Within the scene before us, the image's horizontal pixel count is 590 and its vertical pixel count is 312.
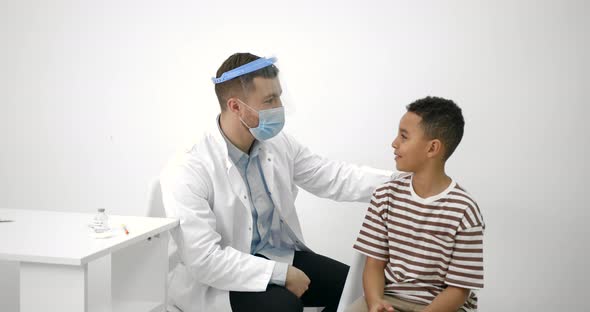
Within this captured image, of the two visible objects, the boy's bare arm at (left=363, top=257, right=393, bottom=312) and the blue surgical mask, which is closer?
the boy's bare arm at (left=363, top=257, right=393, bottom=312)

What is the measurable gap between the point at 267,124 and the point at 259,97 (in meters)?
0.10

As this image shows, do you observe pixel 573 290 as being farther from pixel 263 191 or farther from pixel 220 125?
pixel 220 125

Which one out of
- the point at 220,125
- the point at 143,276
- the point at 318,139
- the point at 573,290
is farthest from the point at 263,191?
the point at 573,290

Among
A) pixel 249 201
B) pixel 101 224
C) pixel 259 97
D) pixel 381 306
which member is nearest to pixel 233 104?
pixel 259 97

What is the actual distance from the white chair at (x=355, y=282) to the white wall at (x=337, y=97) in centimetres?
82

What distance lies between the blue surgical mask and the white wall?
1.20 feet

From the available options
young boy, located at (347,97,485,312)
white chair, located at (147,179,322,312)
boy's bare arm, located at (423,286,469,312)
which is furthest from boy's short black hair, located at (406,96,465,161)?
white chair, located at (147,179,322,312)

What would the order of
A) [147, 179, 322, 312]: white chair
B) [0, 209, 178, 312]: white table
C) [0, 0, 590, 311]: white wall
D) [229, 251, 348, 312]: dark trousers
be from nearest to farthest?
[0, 209, 178, 312]: white table → [147, 179, 322, 312]: white chair → [229, 251, 348, 312]: dark trousers → [0, 0, 590, 311]: white wall

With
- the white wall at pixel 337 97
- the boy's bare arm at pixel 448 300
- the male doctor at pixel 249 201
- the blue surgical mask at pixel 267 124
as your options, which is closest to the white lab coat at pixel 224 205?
the male doctor at pixel 249 201

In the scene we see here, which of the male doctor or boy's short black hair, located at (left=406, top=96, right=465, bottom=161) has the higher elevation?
boy's short black hair, located at (left=406, top=96, right=465, bottom=161)

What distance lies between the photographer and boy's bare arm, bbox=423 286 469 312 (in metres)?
1.45

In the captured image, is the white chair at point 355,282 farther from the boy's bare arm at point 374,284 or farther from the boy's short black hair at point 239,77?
the boy's short black hair at point 239,77

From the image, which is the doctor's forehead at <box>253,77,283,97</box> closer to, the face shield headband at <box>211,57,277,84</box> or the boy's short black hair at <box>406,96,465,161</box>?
the face shield headband at <box>211,57,277,84</box>

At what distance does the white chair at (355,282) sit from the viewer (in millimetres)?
1711
